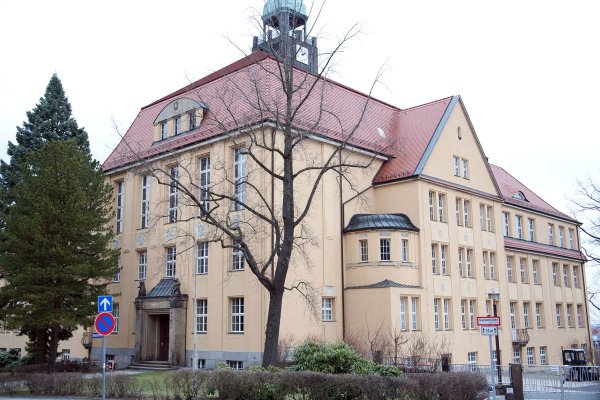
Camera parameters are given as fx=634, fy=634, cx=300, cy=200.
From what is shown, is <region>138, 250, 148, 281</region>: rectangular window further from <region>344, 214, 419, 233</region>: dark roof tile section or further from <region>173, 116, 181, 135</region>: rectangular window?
<region>344, 214, 419, 233</region>: dark roof tile section

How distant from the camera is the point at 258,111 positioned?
94.7ft

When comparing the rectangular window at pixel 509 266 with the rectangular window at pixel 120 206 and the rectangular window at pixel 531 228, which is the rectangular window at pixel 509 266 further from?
the rectangular window at pixel 120 206

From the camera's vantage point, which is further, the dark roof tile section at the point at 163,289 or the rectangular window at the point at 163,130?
the rectangular window at the point at 163,130

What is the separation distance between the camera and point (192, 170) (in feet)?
110

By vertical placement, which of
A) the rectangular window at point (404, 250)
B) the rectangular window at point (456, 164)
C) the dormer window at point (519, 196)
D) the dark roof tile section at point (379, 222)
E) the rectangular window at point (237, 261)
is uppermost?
the dormer window at point (519, 196)

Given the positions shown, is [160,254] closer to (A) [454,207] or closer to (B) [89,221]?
(B) [89,221]

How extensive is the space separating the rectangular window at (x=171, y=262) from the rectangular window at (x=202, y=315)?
292 cm

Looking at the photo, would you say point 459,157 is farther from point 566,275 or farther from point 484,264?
point 566,275

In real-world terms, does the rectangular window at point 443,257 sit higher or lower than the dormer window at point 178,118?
lower

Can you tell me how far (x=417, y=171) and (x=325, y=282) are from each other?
25.4ft

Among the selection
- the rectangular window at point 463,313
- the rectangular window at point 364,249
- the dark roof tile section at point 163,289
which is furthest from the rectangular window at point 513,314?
the dark roof tile section at point 163,289

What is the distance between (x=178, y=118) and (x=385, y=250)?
1363 centimetres

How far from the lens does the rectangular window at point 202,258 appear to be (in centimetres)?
3184

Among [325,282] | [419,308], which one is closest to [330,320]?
[325,282]
